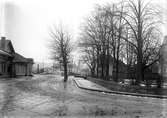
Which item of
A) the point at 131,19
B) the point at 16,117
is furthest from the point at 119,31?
the point at 16,117

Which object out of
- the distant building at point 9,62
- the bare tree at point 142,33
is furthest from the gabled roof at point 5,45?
the bare tree at point 142,33

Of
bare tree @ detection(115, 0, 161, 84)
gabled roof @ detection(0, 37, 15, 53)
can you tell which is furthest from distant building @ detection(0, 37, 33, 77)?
bare tree @ detection(115, 0, 161, 84)

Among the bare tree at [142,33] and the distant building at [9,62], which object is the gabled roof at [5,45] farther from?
the bare tree at [142,33]

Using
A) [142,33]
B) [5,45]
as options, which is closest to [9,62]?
[5,45]

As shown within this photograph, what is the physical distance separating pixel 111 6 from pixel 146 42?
644 centimetres

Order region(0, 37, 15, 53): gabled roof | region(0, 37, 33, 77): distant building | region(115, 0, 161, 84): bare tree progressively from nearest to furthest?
region(115, 0, 161, 84): bare tree → region(0, 37, 33, 77): distant building → region(0, 37, 15, 53): gabled roof

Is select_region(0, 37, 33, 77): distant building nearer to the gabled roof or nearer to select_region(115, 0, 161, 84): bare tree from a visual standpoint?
the gabled roof

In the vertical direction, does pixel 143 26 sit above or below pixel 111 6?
below

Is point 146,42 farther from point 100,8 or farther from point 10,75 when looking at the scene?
point 10,75

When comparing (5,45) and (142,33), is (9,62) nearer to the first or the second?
(5,45)

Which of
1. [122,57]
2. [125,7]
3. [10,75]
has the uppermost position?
[125,7]

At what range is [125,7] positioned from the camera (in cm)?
2016

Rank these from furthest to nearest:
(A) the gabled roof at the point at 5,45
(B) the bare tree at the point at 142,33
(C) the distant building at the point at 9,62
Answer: (A) the gabled roof at the point at 5,45 → (C) the distant building at the point at 9,62 → (B) the bare tree at the point at 142,33

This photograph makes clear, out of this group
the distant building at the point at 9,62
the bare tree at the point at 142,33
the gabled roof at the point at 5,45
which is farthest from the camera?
the gabled roof at the point at 5,45
